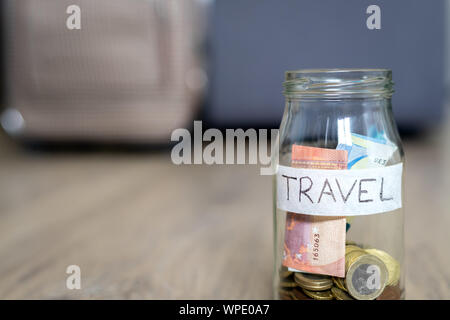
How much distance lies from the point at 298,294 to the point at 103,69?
115 cm

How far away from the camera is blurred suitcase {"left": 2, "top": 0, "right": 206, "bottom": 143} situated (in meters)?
1.44

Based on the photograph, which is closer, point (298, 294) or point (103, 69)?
point (298, 294)

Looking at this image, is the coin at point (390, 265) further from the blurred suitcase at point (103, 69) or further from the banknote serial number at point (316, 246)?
the blurred suitcase at point (103, 69)

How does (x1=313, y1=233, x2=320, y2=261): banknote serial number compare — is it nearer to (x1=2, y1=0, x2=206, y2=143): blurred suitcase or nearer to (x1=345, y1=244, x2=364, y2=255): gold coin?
(x1=345, y1=244, x2=364, y2=255): gold coin

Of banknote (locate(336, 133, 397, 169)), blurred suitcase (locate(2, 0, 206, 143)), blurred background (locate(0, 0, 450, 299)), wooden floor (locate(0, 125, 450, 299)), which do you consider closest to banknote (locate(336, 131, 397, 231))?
banknote (locate(336, 133, 397, 169))

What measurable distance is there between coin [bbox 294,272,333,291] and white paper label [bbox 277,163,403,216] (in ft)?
0.19

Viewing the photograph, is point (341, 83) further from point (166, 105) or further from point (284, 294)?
point (166, 105)

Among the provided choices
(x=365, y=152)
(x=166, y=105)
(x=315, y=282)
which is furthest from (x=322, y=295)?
(x=166, y=105)

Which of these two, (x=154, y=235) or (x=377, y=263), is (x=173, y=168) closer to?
(x=154, y=235)

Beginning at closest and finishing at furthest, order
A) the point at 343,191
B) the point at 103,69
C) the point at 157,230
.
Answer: the point at 343,191
the point at 157,230
the point at 103,69

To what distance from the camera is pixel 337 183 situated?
0.43 m

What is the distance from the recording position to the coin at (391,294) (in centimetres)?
46

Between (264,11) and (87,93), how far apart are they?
63cm

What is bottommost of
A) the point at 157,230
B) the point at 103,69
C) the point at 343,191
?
the point at 157,230
